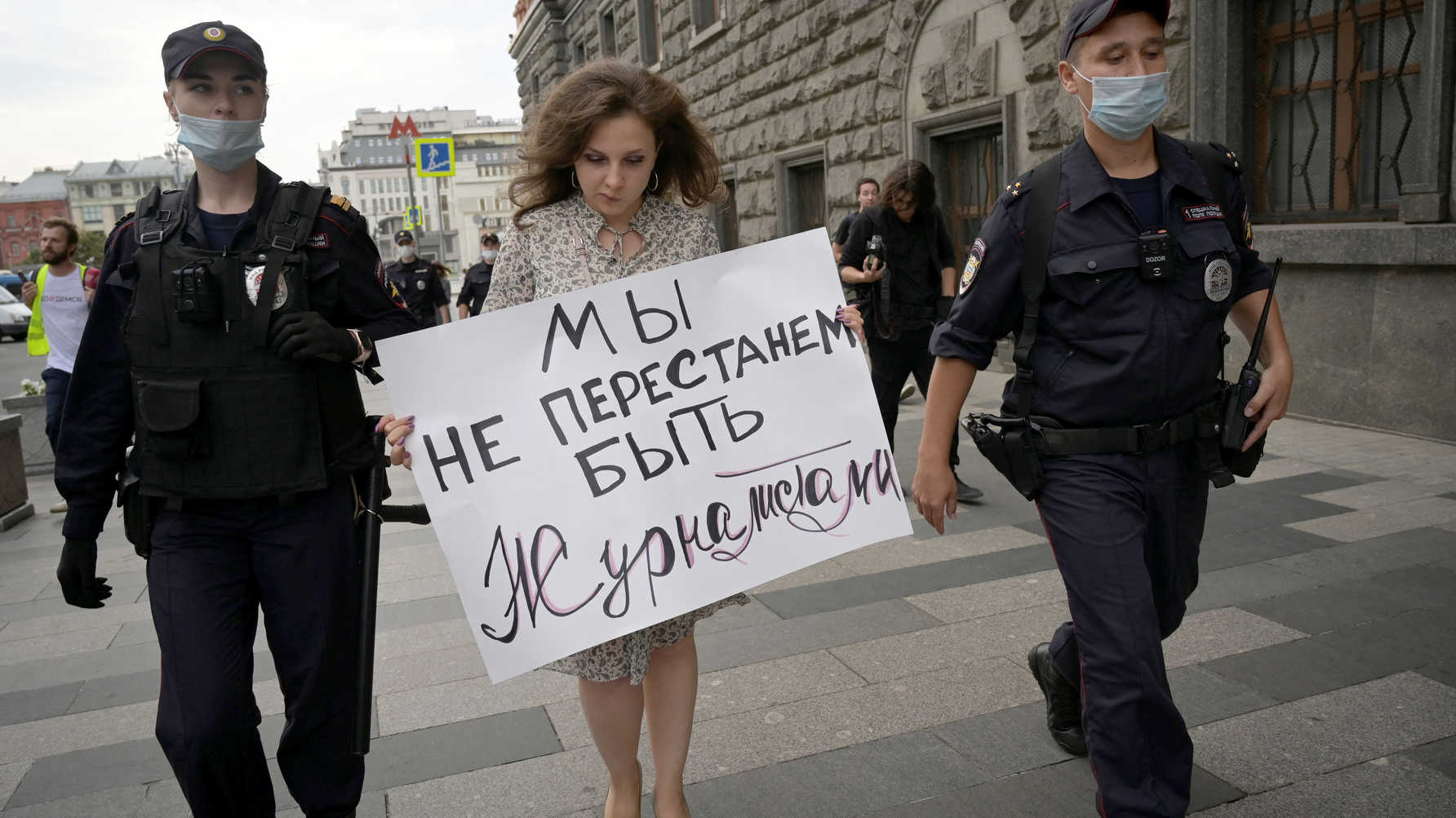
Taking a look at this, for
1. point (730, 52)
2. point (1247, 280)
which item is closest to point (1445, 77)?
point (1247, 280)

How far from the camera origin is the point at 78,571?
246cm

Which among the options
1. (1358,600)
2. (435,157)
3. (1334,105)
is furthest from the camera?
(435,157)

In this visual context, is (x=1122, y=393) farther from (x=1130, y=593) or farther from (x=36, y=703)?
(x=36, y=703)

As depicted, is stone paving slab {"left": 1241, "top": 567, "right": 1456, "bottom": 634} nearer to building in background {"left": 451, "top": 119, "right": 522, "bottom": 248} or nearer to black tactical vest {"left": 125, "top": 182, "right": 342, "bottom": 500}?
black tactical vest {"left": 125, "top": 182, "right": 342, "bottom": 500}

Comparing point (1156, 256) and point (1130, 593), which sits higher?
point (1156, 256)

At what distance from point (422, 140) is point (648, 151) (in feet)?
70.8

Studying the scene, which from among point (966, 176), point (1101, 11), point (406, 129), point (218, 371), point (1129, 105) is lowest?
point (218, 371)

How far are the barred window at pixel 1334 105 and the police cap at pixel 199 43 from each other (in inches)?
247

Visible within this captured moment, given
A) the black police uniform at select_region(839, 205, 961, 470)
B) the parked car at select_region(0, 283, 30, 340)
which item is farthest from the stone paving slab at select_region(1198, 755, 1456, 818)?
the parked car at select_region(0, 283, 30, 340)

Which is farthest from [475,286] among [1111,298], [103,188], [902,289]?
[103,188]

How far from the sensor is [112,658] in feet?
14.7

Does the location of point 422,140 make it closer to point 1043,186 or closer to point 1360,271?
point 1360,271

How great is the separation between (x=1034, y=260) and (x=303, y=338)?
158cm

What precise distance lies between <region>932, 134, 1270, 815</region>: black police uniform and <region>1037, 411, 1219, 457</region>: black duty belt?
2 cm
